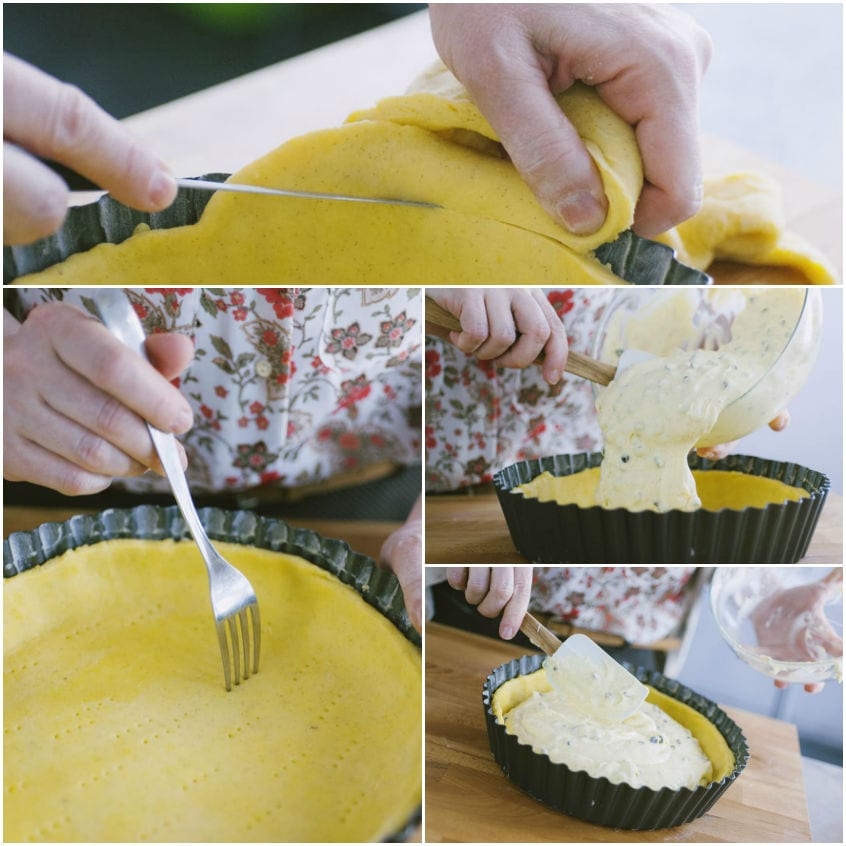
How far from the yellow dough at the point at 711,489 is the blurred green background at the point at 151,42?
29 centimetres

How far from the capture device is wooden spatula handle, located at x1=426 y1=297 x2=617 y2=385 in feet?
1.31

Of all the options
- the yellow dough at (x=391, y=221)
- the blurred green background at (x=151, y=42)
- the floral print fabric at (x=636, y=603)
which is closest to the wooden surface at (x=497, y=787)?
the floral print fabric at (x=636, y=603)

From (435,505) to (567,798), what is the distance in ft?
0.54

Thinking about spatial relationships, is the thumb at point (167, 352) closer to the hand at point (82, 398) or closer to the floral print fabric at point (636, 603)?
the hand at point (82, 398)

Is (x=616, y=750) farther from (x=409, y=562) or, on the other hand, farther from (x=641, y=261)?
(x=641, y=261)

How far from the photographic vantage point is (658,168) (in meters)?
0.38

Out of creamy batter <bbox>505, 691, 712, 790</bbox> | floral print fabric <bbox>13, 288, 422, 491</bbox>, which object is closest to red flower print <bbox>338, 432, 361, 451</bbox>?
floral print fabric <bbox>13, 288, 422, 491</bbox>

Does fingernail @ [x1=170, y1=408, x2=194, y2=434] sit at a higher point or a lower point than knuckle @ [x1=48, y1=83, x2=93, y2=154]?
lower

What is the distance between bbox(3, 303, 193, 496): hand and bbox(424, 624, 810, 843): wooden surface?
0.69ft

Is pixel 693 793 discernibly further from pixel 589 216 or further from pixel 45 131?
pixel 45 131

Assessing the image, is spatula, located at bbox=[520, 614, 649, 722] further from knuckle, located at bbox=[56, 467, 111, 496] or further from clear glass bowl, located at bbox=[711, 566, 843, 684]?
knuckle, located at bbox=[56, 467, 111, 496]

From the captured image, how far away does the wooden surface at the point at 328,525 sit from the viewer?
1.82 ft

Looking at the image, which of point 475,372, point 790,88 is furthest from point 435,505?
point 790,88

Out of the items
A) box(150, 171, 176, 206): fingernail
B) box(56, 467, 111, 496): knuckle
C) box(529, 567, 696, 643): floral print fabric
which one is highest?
box(150, 171, 176, 206): fingernail
